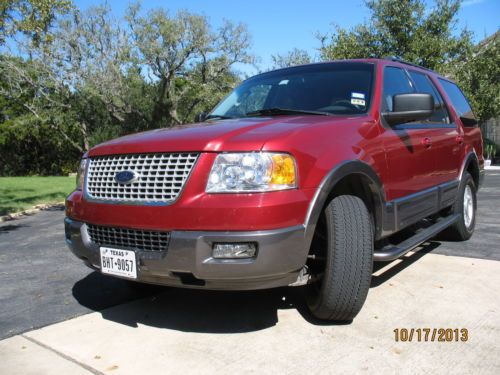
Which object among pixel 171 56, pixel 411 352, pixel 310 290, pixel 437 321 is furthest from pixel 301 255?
pixel 171 56

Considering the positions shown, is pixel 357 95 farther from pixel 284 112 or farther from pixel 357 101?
pixel 284 112

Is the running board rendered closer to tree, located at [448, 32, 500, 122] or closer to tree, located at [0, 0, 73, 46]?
tree, located at [0, 0, 73, 46]

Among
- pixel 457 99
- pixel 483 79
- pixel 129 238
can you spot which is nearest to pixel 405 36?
pixel 483 79

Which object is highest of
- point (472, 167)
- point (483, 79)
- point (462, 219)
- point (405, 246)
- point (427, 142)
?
point (483, 79)

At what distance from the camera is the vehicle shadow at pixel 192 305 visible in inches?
Result: 137

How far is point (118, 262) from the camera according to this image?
3117mm

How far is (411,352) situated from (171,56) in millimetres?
21986

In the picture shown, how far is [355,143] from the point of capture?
3.36m

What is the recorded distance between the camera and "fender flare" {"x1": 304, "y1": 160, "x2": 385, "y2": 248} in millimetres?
2881

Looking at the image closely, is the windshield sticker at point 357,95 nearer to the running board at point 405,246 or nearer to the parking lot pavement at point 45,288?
the running board at point 405,246

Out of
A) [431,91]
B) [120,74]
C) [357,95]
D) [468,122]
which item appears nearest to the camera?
[357,95]

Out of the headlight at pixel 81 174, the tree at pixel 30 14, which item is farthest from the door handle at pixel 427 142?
the tree at pixel 30 14

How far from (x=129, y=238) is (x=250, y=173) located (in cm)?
92
